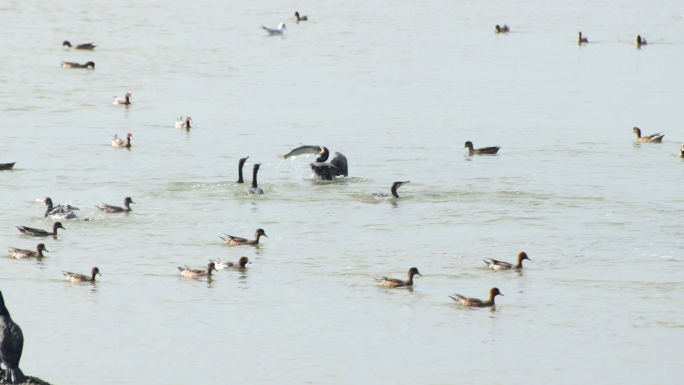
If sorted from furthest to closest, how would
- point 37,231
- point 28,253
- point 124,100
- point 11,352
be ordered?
point 124,100, point 37,231, point 28,253, point 11,352

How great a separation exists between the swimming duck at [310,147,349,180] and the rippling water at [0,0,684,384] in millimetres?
383

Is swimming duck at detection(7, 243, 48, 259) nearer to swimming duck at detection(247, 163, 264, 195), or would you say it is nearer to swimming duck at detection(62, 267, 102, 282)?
swimming duck at detection(62, 267, 102, 282)

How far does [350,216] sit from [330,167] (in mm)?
3309

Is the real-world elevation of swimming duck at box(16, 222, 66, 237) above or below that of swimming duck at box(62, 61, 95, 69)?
below

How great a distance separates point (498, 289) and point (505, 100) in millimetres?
22568

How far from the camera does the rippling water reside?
46.2 ft

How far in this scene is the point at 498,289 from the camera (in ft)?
54.1

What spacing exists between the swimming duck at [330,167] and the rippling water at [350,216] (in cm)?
38

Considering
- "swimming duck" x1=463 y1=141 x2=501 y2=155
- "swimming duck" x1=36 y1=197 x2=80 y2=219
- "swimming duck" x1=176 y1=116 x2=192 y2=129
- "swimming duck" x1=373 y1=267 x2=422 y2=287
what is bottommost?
"swimming duck" x1=373 y1=267 x2=422 y2=287

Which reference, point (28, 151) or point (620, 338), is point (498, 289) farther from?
point (28, 151)

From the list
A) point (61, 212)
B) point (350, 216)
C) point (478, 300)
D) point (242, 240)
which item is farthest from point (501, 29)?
Answer: point (478, 300)

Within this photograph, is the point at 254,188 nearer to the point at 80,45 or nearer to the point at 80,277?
the point at 80,277

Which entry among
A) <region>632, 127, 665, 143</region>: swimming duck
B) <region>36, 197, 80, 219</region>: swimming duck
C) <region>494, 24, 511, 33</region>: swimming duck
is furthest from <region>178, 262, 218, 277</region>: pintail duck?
<region>494, 24, 511, 33</region>: swimming duck

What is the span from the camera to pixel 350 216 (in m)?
22.4
